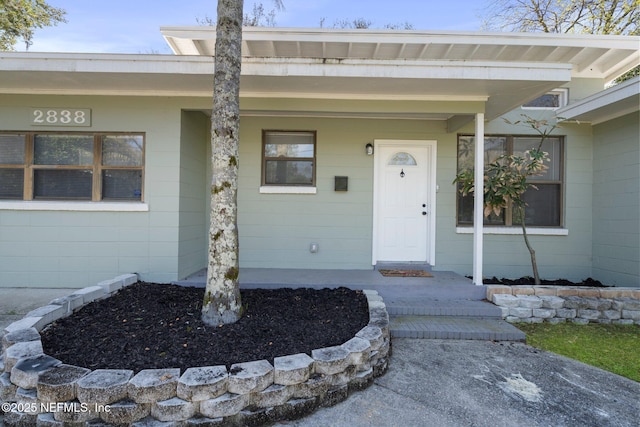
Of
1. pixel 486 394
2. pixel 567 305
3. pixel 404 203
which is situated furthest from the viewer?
pixel 404 203

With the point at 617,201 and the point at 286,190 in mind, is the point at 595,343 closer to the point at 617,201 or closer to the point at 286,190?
the point at 617,201

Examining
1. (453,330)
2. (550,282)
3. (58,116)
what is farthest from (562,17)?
(58,116)

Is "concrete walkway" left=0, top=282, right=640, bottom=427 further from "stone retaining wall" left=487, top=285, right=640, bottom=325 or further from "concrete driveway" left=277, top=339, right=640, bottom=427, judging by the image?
"stone retaining wall" left=487, top=285, right=640, bottom=325

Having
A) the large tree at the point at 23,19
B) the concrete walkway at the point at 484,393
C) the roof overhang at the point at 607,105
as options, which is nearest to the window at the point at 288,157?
the concrete walkway at the point at 484,393

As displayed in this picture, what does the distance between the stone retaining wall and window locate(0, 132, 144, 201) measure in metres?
4.95

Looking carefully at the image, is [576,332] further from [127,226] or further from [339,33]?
[127,226]

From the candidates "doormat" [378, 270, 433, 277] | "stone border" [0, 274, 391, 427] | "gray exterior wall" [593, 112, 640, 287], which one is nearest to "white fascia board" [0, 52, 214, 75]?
"stone border" [0, 274, 391, 427]

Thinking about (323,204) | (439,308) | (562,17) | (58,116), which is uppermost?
(562,17)

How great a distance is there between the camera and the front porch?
3.49 m

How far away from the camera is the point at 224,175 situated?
2.89 m

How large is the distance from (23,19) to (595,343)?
15740 mm

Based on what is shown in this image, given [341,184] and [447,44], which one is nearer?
[341,184]

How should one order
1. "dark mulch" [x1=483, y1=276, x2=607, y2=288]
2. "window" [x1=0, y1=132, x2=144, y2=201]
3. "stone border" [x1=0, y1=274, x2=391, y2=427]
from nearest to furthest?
1. "stone border" [x1=0, y1=274, x2=391, y2=427]
2. "window" [x1=0, y1=132, x2=144, y2=201]
3. "dark mulch" [x1=483, y1=276, x2=607, y2=288]

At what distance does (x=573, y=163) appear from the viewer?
5527 mm
